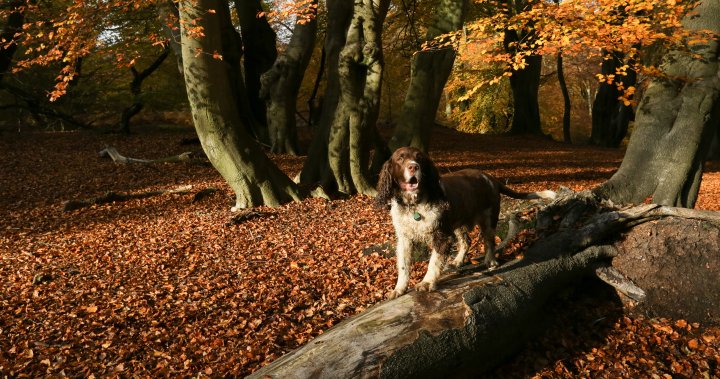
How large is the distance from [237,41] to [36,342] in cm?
1289

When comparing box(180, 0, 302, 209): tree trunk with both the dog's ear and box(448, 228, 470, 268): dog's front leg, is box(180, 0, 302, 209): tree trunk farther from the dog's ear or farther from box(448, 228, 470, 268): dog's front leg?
the dog's ear

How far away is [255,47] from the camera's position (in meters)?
17.7

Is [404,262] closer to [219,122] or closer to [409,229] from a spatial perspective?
[409,229]

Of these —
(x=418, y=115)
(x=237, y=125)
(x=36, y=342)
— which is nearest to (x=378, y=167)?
(x=418, y=115)

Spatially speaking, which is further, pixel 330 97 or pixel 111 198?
pixel 330 97

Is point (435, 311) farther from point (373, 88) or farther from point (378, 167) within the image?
point (378, 167)

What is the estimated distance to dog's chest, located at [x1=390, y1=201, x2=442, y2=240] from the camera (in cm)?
450

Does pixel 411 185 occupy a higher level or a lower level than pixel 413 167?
lower

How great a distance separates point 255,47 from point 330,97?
7601mm

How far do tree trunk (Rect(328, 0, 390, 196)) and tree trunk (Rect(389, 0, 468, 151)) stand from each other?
114 centimetres

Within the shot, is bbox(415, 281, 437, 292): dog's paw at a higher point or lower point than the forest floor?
higher

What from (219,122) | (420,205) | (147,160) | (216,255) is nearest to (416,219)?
(420,205)

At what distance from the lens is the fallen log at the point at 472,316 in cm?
362

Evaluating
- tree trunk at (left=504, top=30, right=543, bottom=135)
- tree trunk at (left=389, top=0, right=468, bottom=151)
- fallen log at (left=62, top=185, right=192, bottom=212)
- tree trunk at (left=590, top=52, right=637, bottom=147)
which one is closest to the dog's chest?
tree trunk at (left=389, top=0, right=468, bottom=151)
